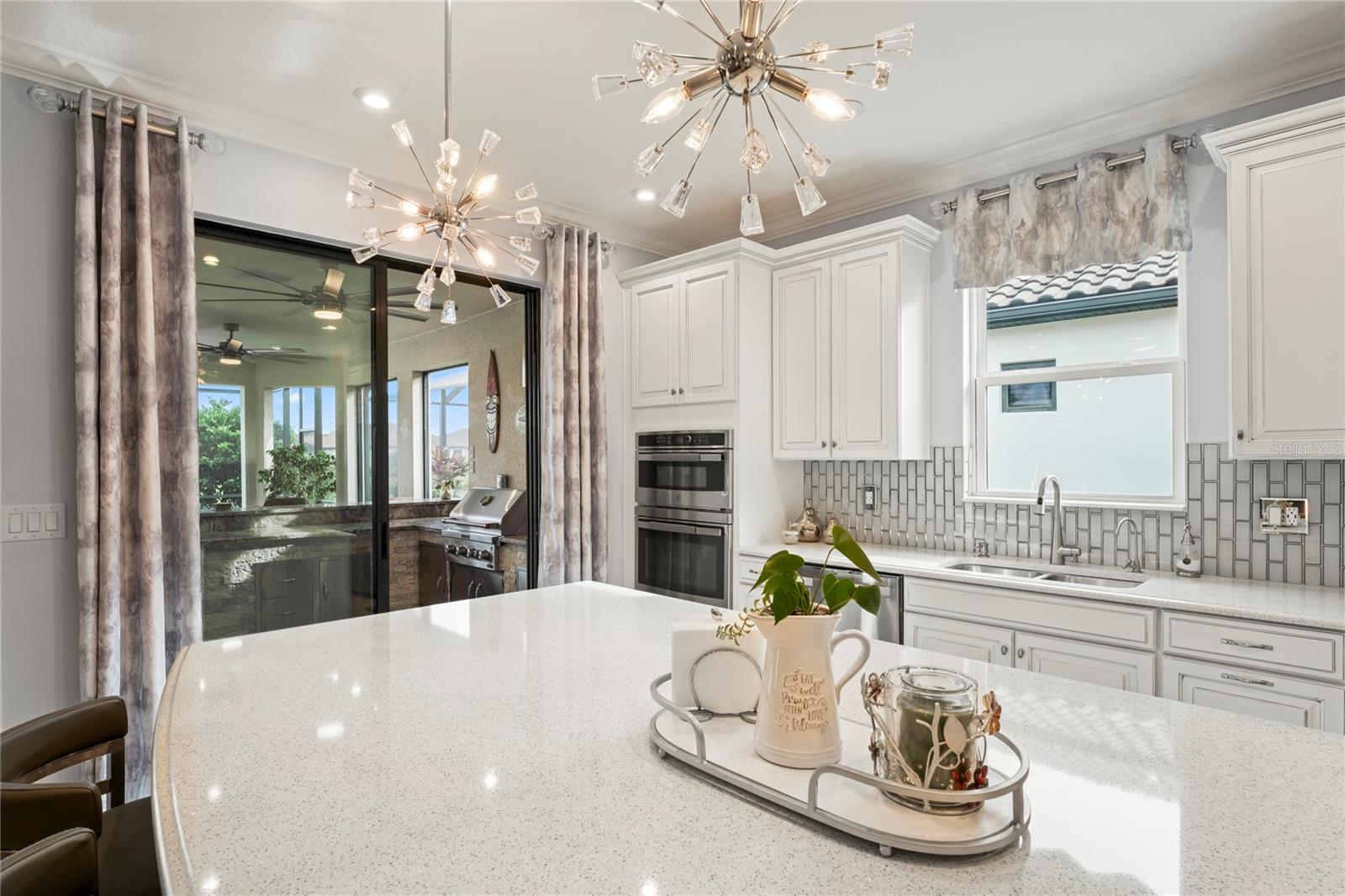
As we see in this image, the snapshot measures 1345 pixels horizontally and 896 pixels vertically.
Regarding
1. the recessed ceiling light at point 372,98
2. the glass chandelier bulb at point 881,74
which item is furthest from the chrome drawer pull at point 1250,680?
the recessed ceiling light at point 372,98

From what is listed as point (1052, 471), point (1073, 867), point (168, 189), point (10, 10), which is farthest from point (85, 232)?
point (1052, 471)

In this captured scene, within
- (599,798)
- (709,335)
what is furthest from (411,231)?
→ (709,335)

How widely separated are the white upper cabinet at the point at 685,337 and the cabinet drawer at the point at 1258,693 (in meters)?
2.13

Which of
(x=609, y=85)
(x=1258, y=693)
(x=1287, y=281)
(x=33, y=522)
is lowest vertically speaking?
(x=1258, y=693)

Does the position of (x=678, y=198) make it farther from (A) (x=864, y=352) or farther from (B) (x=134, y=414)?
(B) (x=134, y=414)

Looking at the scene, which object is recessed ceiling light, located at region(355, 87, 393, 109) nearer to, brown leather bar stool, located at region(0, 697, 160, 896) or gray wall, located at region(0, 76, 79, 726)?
gray wall, located at region(0, 76, 79, 726)

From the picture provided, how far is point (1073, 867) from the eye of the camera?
0.73 metres

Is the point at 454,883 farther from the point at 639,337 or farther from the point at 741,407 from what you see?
the point at 639,337

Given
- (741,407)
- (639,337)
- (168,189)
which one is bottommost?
(741,407)

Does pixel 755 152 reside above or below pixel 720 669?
above

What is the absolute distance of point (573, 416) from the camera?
3.87 metres

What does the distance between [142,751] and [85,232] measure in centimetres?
183

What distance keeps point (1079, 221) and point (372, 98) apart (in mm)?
2872

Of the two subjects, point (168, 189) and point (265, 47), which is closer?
point (265, 47)
